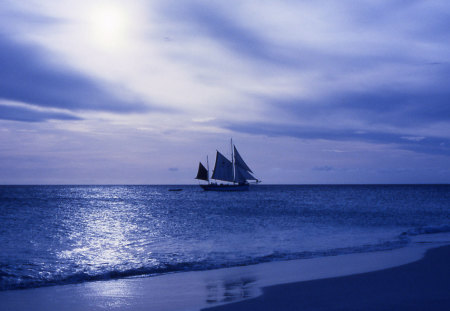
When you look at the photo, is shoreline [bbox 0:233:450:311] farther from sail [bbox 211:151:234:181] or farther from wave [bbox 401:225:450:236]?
sail [bbox 211:151:234:181]

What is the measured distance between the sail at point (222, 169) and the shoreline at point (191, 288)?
8744 centimetres

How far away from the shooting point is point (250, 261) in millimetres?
13891

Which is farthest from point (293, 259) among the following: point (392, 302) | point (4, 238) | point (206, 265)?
point (4, 238)

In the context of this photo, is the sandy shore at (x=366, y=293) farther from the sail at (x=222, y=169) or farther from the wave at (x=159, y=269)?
the sail at (x=222, y=169)

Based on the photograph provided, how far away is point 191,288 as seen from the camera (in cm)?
972

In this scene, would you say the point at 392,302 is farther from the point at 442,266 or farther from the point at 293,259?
the point at 293,259

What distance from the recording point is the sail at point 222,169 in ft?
332

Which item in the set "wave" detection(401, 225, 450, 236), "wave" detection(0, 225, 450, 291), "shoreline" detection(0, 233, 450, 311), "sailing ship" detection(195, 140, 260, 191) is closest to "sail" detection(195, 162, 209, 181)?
"sailing ship" detection(195, 140, 260, 191)

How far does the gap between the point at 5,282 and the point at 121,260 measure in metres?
4.06

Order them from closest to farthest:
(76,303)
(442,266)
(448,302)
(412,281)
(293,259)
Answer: (448,302) < (76,303) < (412,281) < (442,266) < (293,259)

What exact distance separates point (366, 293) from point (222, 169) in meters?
94.8

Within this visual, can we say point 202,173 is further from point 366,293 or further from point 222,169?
point 366,293

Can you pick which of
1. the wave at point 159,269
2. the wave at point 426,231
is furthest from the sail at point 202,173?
the wave at point 159,269

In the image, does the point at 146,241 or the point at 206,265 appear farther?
the point at 146,241
